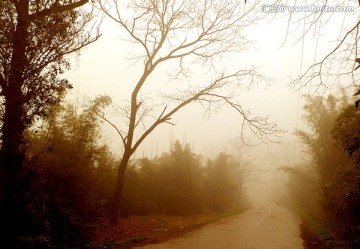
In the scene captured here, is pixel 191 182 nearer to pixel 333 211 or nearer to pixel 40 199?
pixel 333 211

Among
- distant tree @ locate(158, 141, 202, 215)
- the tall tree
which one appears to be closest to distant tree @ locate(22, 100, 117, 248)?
the tall tree

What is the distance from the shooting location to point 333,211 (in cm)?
1427

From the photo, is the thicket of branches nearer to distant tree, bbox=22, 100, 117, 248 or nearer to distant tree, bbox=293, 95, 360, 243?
distant tree, bbox=22, 100, 117, 248

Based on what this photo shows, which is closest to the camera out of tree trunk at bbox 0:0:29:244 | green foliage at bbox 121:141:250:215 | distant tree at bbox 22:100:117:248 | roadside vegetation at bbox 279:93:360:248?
tree trunk at bbox 0:0:29:244

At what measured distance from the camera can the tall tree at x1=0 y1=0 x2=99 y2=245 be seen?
6.58 m

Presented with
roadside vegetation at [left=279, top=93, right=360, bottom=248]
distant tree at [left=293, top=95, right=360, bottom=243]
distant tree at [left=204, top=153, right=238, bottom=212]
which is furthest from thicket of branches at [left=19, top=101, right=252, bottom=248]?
distant tree at [left=293, top=95, right=360, bottom=243]

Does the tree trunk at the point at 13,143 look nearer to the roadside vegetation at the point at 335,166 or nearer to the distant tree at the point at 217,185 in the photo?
the roadside vegetation at the point at 335,166

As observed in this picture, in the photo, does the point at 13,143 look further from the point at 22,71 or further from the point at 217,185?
the point at 217,185

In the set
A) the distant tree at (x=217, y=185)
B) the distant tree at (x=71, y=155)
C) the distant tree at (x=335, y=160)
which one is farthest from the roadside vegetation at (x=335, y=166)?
→ the distant tree at (x=217, y=185)

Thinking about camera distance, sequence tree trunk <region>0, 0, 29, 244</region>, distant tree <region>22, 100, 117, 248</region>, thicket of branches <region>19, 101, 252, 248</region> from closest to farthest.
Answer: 1. tree trunk <region>0, 0, 29, 244</region>
2. thicket of branches <region>19, 101, 252, 248</region>
3. distant tree <region>22, 100, 117, 248</region>

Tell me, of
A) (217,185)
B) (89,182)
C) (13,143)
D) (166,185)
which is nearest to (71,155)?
(89,182)

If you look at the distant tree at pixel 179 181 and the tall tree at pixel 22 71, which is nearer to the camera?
the tall tree at pixel 22 71

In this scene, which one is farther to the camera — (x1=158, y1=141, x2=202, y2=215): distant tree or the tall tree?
(x1=158, y1=141, x2=202, y2=215): distant tree

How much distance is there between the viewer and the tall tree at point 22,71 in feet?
21.6
